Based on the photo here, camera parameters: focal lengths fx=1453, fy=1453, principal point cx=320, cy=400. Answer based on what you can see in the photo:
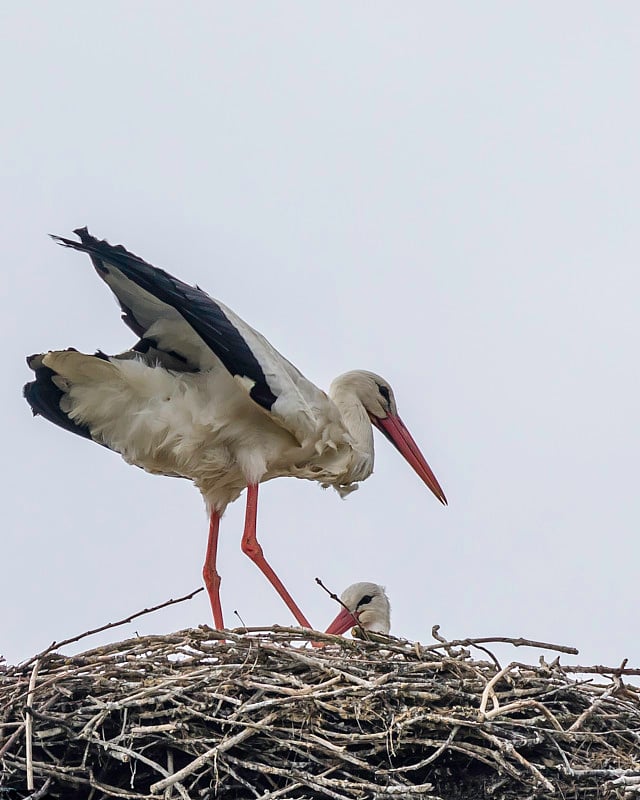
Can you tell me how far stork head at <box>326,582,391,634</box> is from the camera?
20.9 ft

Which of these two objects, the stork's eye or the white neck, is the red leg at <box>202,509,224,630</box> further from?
the stork's eye

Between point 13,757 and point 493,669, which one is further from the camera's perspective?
point 493,669

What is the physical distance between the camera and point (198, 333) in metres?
5.71

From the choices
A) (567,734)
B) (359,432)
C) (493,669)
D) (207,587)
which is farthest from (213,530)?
(567,734)

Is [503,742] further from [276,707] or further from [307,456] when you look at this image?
[307,456]

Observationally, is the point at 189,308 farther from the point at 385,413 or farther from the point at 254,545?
the point at 385,413

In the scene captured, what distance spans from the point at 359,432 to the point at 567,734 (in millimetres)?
2418

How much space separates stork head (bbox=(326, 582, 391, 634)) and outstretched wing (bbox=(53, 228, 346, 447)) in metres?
0.79

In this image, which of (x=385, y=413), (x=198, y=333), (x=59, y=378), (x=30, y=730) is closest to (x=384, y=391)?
(x=385, y=413)

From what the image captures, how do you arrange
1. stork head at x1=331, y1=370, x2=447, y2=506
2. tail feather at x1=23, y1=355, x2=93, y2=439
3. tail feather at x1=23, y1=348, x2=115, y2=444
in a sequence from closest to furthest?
tail feather at x1=23, y1=348, x2=115, y2=444 < tail feather at x1=23, y1=355, x2=93, y2=439 < stork head at x1=331, y1=370, x2=447, y2=506

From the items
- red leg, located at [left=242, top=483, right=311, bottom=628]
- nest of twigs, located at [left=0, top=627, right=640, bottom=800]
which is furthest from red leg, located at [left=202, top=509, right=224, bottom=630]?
nest of twigs, located at [left=0, top=627, right=640, bottom=800]

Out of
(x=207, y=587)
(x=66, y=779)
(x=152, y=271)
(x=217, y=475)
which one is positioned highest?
(x=152, y=271)

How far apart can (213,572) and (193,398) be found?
37.7 inches

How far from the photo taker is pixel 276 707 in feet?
14.3
